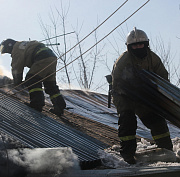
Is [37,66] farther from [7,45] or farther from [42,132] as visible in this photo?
[42,132]

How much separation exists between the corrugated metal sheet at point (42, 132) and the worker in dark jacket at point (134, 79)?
2.34ft

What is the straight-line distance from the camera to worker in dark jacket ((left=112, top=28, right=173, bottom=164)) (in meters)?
4.91

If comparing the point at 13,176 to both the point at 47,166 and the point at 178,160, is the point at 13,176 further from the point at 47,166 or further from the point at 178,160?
the point at 178,160

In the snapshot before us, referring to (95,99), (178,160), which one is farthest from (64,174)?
(95,99)

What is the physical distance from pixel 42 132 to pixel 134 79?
1.65 m

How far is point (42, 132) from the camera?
5453 mm

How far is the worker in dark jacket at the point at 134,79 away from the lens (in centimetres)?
491

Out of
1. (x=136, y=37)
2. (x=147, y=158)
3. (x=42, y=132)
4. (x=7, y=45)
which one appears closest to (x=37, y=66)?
(x=7, y=45)

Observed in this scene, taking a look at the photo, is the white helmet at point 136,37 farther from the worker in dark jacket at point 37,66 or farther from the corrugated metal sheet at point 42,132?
the worker in dark jacket at point 37,66

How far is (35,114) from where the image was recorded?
6676 millimetres

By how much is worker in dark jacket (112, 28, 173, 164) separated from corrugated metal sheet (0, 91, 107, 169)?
712mm

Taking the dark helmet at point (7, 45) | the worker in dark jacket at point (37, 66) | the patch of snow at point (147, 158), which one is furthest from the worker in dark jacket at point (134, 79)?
the dark helmet at point (7, 45)

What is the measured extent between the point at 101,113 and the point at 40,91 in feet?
9.41

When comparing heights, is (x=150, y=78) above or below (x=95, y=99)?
below
